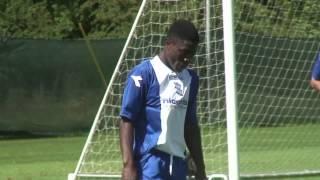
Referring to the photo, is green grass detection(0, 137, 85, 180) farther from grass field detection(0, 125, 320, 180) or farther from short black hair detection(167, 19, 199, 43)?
short black hair detection(167, 19, 199, 43)

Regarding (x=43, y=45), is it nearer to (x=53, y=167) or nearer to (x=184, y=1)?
(x=53, y=167)

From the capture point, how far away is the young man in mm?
5750

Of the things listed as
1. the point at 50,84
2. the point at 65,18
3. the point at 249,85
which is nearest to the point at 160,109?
the point at 249,85

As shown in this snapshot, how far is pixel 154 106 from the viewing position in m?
5.81

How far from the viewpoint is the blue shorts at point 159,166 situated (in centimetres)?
576

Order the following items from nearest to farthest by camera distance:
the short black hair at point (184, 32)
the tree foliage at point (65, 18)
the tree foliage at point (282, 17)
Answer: the short black hair at point (184, 32) → the tree foliage at point (282, 17) → the tree foliage at point (65, 18)

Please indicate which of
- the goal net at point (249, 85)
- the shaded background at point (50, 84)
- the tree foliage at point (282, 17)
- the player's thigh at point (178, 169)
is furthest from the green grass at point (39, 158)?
the player's thigh at point (178, 169)

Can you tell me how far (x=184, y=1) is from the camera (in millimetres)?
11648

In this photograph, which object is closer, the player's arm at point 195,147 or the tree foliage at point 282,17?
the player's arm at point 195,147

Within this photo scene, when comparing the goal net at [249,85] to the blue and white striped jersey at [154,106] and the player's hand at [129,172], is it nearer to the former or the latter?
the blue and white striped jersey at [154,106]

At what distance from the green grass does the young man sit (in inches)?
273

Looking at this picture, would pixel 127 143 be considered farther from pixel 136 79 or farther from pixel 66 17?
pixel 66 17

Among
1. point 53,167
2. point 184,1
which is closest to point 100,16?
point 53,167

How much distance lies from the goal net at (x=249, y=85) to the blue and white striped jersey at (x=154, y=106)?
4.21m
